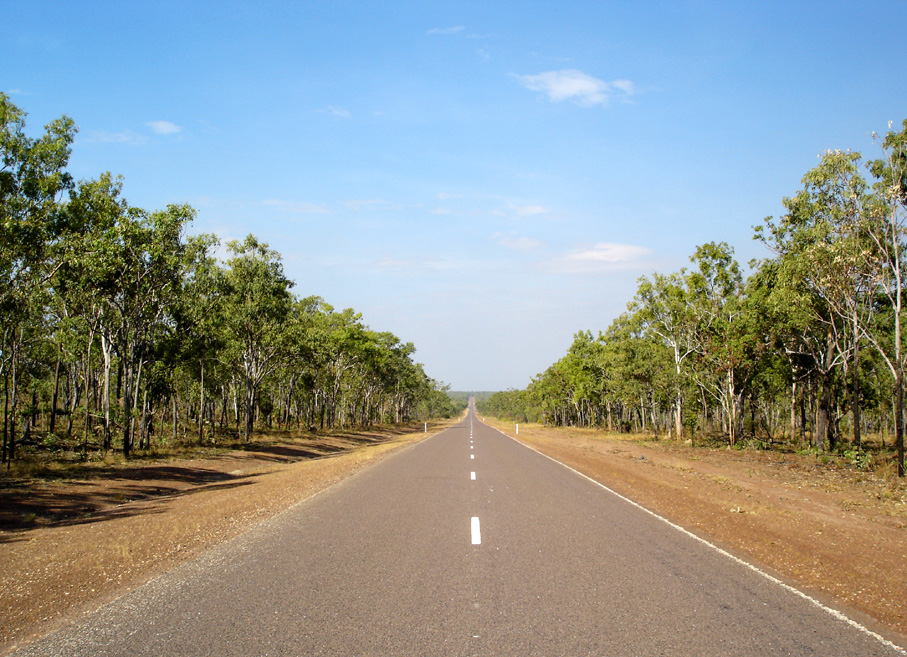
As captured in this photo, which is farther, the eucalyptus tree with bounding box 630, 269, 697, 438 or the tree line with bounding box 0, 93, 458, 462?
the eucalyptus tree with bounding box 630, 269, 697, 438

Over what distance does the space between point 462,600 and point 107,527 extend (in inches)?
360

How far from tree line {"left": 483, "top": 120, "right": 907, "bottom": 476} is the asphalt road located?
17070 millimetres

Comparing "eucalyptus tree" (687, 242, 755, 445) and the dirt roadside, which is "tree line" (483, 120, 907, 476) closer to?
"eucalyptus tree" (687, 242, 755, 445)

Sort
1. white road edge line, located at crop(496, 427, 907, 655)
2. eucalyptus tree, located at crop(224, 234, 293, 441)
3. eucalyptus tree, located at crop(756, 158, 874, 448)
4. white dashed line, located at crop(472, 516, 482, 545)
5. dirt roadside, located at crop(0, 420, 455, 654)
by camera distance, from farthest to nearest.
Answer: eucalyptus tree, located at crop(224, 234, 293, 441) < eucalyptus tree, located at crop(756, 158, 874, 448) < white dashed line, located at crop(472, 516, 482, 545) < dirt roadside, located at crop(0, 420, 455, 654) < white road edge line, located at crop(496, 427, 907, 655)

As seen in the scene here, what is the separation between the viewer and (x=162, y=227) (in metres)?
24.7

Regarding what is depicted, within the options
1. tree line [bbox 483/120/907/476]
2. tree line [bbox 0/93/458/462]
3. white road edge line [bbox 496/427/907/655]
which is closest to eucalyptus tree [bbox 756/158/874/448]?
tree line [bbox 483/120/907/476]

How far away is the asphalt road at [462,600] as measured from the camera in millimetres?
5016

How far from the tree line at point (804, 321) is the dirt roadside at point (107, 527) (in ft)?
67.6

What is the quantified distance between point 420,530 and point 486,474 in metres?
9.97

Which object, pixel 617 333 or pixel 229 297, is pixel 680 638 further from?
pixel 617 333

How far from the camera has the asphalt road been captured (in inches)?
197

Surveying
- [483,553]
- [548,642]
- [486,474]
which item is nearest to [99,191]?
[486,474]

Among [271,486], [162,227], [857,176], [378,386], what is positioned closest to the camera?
[271,486]

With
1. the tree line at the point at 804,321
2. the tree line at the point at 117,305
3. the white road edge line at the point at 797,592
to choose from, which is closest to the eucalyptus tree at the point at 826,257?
the tree line at the point at 804,321
